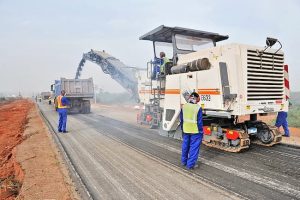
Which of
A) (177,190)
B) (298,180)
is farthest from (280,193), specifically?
(177,190)

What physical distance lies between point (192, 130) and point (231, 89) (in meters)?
1.38

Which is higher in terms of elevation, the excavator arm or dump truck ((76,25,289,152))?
the excavator arm

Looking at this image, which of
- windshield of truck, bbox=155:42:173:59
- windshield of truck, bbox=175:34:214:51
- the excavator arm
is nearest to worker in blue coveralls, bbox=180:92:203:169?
windshield of truck, bbox=175:34:214:51

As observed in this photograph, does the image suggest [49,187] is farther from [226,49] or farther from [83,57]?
[83,57]

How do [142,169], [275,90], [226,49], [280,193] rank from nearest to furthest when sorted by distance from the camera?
[280,193] < [142,169] < [226,49] < [275,90]

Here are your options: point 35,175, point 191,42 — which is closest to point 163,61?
point 191,42

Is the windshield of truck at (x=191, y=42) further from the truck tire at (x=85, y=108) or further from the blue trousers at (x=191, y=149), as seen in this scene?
the truck tire at (x=85, y=108)

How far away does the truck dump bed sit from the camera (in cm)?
1847

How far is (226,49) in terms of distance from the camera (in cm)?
612

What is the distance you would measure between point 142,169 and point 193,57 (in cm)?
333

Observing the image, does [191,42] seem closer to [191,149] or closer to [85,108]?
[191,149]

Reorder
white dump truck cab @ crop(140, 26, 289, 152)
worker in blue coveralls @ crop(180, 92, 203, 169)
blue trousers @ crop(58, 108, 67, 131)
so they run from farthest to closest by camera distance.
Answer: blue trousers @ crop(58, 108, 67, 131), white dump truck cab @ crop(140, 26, 289, 152), worker in blue coveralls @ crop(180, 92, 203, 169)

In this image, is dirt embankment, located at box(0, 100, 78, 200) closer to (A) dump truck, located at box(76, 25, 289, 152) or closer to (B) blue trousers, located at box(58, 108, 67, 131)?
(B) blue trousers, located at box(58, 108, 67, 131)

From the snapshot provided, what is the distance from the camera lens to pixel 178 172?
204 inches
